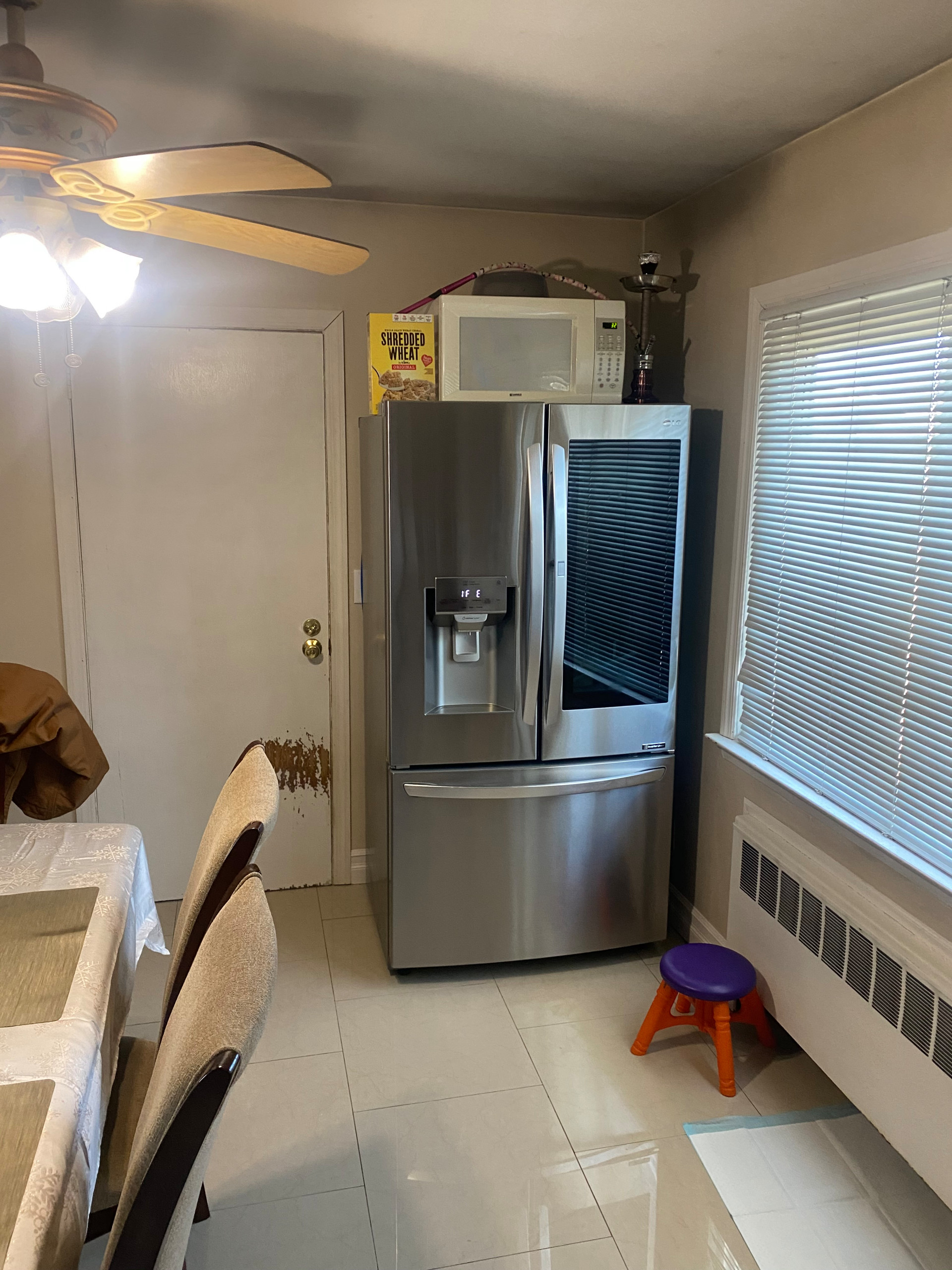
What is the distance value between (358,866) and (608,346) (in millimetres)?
2021

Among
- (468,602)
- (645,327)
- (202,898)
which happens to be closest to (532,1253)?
(202,898)

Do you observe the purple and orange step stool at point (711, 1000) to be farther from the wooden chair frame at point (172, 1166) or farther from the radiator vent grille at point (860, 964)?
the wooden chair frame at point (172, 1166)

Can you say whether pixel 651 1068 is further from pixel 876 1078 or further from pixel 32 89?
pixel 32 89

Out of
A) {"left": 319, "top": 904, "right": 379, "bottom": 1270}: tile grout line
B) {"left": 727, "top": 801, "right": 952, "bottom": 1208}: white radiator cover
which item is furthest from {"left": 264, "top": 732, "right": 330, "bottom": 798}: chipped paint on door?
{"left": 727, "top": 801, "right": 952, "bottom": 1208}: white radiator cover

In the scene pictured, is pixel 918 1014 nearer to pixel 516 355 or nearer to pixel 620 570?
pixel 620 570

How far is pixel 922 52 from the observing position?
6.03ft

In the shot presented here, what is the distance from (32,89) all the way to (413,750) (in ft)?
6.01

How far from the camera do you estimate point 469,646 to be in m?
2.74

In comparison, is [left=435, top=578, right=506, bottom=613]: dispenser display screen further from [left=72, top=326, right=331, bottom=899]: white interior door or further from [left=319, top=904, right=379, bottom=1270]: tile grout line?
[left=319, top=904, right=379, bottom=1270]: tile grout line

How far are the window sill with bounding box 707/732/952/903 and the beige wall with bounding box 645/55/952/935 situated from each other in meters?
0.04

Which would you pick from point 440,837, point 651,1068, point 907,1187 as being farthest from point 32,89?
point 907,1187

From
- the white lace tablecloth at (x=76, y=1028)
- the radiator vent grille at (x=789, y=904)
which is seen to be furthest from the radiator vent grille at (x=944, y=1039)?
the white lace tablecloth at (x=76, y=1028)

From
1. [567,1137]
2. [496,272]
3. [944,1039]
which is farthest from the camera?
[496,272]

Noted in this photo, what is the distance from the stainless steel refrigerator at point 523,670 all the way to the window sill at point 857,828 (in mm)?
315
